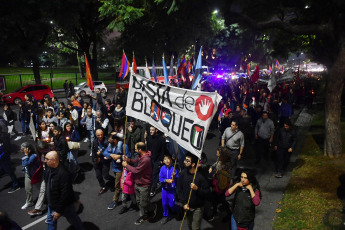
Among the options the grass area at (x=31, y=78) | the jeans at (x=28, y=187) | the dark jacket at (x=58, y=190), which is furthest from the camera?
the grass area at (x=31, y=78)

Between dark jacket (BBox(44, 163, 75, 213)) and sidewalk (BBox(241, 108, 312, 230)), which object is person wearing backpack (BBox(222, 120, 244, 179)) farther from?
dark jacket (BBox(44, 163, 75, 213))

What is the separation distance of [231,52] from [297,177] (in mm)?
47067

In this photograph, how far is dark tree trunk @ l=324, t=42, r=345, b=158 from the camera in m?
8.38

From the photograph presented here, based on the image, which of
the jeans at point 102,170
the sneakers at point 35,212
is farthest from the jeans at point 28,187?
the jeans at point 102,170

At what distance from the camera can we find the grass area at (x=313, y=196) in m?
5.49

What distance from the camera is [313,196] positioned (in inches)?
254

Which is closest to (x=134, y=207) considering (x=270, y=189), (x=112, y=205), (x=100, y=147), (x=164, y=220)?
(x=112, y=205)

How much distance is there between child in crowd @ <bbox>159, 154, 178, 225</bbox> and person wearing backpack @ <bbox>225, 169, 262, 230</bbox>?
4.79 ft

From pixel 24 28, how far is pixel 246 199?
96.5 ft

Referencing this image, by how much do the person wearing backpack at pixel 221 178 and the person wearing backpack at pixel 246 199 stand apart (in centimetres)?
93

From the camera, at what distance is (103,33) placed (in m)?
34.8

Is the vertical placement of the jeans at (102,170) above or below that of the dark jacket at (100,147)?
below

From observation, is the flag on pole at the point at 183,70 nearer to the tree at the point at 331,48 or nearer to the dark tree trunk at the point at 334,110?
the tree at the point at 331,48

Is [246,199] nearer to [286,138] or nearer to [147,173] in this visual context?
[147,173]
